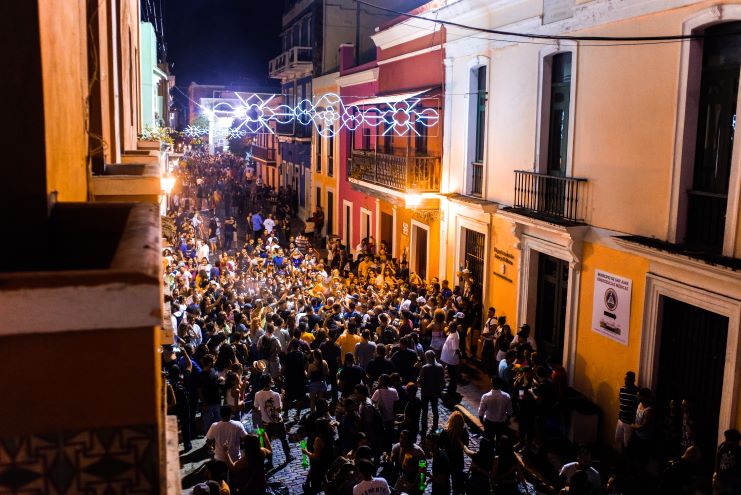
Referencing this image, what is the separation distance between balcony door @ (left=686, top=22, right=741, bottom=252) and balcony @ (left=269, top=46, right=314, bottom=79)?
24.9m

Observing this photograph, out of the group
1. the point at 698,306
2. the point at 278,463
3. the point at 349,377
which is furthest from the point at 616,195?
the point at 278,463

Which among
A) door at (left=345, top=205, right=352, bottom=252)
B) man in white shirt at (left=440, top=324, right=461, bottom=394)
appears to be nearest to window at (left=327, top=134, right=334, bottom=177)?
door at (left=345, top=205, right=352, bottom=252)

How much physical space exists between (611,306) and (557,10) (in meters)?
5.25

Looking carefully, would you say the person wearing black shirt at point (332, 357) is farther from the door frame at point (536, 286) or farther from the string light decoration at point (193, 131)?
the string light decoration at point (193, 131)

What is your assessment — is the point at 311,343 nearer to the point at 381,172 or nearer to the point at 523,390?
the point at 523,390

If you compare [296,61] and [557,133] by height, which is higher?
[296,61]

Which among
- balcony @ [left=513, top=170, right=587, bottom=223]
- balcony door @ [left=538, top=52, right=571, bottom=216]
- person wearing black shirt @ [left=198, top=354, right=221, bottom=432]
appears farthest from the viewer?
balcony door @ [left=538, top=52, right=571, bottom=216]

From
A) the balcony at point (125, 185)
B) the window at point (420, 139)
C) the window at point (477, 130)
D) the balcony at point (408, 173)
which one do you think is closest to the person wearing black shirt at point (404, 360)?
the window at point (477, 130)

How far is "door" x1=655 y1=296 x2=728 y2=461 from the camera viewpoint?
9180 millimetres

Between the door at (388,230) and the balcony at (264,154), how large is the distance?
22.5 meters

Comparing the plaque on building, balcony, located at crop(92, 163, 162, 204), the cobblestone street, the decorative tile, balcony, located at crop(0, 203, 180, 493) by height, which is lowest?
the cobblestone street

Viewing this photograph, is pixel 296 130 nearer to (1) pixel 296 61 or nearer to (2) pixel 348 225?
(1) pixel 296 61

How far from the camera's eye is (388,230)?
74.6 ft

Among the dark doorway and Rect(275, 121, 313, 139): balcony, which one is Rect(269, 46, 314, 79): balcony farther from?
the dark doorway
